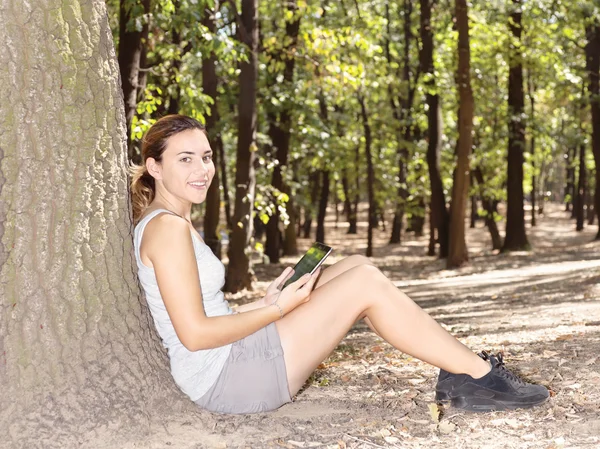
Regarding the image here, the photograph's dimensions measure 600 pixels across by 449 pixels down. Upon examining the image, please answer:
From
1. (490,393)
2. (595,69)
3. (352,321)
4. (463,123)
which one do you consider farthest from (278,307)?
(595,69)

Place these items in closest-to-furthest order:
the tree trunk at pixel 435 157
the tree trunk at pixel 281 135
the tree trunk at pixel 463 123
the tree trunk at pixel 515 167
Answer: the tree trunk at pixel 463 123 → the tree trunk at pixel 281 135 → the tree trunk at pixel 515 167 → the tree trunk at pixel 435 157

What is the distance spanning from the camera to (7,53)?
341cm

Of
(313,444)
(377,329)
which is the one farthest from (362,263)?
(313,444)

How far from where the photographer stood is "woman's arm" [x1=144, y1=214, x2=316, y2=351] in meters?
3.51

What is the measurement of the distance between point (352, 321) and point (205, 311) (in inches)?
30.4

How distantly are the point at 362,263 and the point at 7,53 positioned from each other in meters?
2.16

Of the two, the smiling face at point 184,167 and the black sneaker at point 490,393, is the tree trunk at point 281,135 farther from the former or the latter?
the black sneaker at point 490,393

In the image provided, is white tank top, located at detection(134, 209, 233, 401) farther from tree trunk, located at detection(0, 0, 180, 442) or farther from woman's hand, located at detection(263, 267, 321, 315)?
woman's hand, located at detection(263, 267, 321, 315)

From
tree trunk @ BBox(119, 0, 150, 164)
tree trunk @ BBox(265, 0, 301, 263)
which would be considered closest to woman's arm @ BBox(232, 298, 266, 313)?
tree trunk @ BBox(119, 0, 150, 164)

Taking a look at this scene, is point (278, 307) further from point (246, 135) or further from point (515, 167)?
point (515, 167)

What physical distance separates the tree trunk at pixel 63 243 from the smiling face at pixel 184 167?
261mm

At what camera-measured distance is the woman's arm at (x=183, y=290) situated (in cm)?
351

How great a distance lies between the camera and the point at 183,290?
350 cm

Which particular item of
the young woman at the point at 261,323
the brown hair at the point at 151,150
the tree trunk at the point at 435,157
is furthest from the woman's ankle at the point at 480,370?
the tree trunk at the point at 435,157
